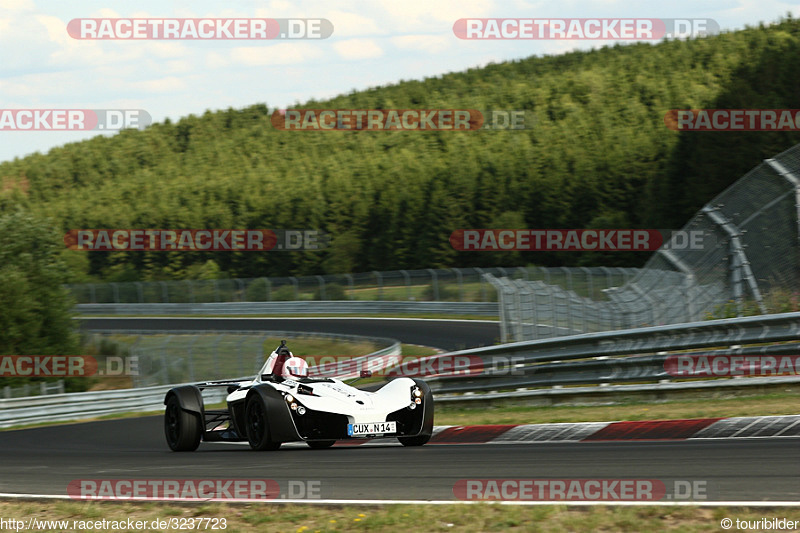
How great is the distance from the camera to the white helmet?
10109 millimetres

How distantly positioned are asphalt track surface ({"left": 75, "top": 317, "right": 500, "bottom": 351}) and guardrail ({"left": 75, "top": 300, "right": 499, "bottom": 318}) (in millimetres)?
1058

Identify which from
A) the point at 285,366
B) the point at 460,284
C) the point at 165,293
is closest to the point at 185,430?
the point at 285,366

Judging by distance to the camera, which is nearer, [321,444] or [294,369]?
[294,369]

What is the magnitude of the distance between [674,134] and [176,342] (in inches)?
1727

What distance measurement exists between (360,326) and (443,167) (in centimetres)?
4411

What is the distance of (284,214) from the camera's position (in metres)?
89.9

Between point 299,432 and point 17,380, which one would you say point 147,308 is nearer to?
point 17,380

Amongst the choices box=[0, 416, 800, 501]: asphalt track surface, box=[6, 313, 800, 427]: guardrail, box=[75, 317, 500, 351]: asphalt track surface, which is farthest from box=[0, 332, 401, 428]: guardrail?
box=[0, 416, 800, 501]: asphalt track surface

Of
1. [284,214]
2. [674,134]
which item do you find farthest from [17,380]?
[284,214]

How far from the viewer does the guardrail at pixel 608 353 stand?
10.2m

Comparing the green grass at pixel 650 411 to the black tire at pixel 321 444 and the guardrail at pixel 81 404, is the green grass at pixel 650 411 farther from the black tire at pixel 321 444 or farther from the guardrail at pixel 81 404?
the guardrail at pixel 81 404

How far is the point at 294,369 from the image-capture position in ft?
33.3

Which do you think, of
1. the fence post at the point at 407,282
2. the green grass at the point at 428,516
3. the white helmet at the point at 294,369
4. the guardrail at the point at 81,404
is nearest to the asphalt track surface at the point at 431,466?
the green grass at the point at 428,516

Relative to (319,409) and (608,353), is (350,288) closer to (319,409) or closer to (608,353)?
(608,353)
